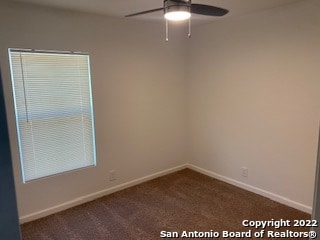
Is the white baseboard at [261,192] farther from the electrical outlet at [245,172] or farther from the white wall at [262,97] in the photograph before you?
the electrical outlet at [245,172]

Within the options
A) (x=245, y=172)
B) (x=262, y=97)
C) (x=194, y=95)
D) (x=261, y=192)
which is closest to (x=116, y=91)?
(x=194, y=95)

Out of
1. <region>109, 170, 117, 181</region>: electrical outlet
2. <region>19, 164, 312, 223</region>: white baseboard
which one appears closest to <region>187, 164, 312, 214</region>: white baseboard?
<region>19, 164, 312, 223</region>: white baseboard

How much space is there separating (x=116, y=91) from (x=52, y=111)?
0.79 m

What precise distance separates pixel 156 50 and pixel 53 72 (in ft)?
4.63

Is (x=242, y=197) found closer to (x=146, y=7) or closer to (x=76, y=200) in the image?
(x=76, y=200)

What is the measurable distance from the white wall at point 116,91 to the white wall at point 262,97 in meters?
0.45

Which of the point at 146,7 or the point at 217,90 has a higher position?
the point at 146,7

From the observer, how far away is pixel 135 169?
11.3 ft

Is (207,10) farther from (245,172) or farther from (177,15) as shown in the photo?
(245,172)

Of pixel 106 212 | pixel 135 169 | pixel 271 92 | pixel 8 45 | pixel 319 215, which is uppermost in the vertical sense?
pixel 8 45

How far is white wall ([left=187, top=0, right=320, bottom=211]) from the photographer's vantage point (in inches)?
100

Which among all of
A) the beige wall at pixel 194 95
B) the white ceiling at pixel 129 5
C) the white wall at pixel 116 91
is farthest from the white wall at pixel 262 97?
the white wall at pixel 116 91

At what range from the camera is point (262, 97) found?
292cm

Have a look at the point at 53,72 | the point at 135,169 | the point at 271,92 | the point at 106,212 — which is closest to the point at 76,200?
the point at 106,212
